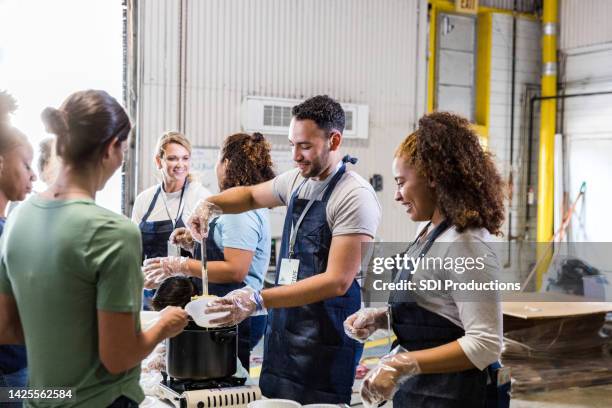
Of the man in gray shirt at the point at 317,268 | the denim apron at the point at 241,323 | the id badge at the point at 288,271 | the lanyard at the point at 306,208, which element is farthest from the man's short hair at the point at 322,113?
the denim apron at the point at 241,323

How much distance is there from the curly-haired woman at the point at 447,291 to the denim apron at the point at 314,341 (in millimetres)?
493

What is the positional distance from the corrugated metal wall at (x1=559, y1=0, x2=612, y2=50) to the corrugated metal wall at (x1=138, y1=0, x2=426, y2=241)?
206 cm

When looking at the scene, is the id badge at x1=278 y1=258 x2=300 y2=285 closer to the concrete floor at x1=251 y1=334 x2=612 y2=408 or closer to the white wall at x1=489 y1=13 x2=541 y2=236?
the concrete floor at x1=251 y1=334 x2=612 y2=408

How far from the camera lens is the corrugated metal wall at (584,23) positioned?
7723mm

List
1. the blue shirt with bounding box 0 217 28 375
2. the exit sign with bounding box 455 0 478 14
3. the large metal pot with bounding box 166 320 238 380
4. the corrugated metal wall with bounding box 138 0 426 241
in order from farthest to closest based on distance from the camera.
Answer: the exit sign with bounding box 455 0 478 14 → the corrugated metal wall with bounding box 138 0 426 241 → the large metal pot with bounding box 166 320 238 380 → the blue shirt with bounding box 0 217 28 375

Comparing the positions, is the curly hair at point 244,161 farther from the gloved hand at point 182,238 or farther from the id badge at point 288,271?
the id badge at point 288,271

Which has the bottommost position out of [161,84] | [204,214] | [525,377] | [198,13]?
[525,377]

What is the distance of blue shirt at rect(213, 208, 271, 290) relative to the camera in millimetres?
2945

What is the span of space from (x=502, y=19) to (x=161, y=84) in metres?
4.24

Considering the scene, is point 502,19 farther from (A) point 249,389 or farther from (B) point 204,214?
(A) point 249,389

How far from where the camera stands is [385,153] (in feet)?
23.4

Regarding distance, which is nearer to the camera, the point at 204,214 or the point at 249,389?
the point at 249,389

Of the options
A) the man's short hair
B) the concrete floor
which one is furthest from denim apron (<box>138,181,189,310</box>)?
the man's short hair

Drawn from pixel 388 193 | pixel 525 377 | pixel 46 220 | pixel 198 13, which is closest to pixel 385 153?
pixel 388 193
